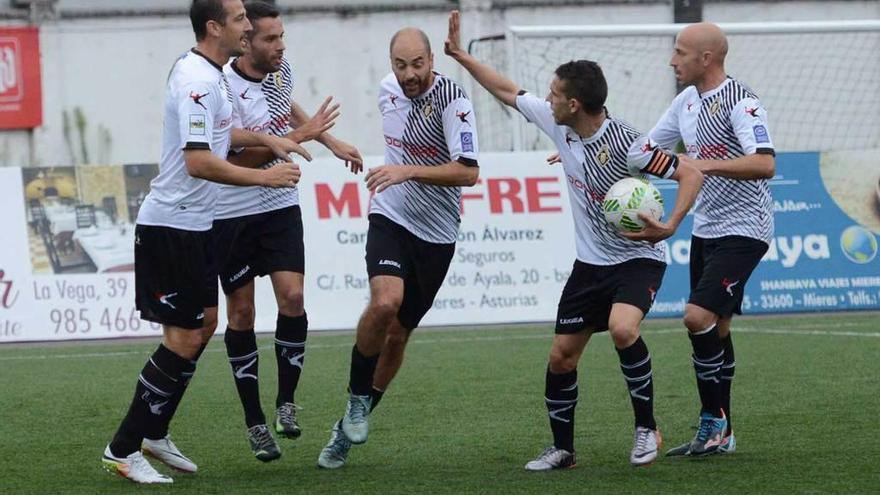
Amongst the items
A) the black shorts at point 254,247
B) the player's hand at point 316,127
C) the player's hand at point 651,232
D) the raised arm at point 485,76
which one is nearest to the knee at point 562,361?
the player's hand at point 651,232

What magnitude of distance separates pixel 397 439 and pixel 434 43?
16769 millimetres

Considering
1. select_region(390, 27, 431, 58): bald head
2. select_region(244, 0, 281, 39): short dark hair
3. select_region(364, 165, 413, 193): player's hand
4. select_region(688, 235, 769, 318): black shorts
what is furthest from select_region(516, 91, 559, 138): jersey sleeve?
select_region(244, 0, 281, 39): short dark hair

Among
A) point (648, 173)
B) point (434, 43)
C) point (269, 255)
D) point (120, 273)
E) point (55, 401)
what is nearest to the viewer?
point (648, 173)

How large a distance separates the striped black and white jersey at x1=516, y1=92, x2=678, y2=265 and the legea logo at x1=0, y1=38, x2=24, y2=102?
16868 millimetres

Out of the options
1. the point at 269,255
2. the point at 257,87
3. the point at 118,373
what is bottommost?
the point at 118,373

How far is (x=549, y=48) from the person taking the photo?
1927 cm

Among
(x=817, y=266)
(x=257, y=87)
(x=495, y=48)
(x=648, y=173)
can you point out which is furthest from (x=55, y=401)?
(x=495, y=48)

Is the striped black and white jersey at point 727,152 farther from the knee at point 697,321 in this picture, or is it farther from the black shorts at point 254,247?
the black shorts at point 254,247

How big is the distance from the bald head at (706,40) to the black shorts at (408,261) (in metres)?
1.59

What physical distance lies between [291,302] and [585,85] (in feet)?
6.29

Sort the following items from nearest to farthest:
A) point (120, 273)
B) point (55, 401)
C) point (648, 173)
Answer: point (648, 173)
point (55, 401)
point (120, 273)

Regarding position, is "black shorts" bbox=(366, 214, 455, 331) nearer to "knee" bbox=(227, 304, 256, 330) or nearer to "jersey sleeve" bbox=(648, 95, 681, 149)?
"knee" bbox=(227, 304, 256, 330)

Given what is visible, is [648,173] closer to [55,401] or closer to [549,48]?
[55,401]

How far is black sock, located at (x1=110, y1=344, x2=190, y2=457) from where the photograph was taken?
23.1 ft
